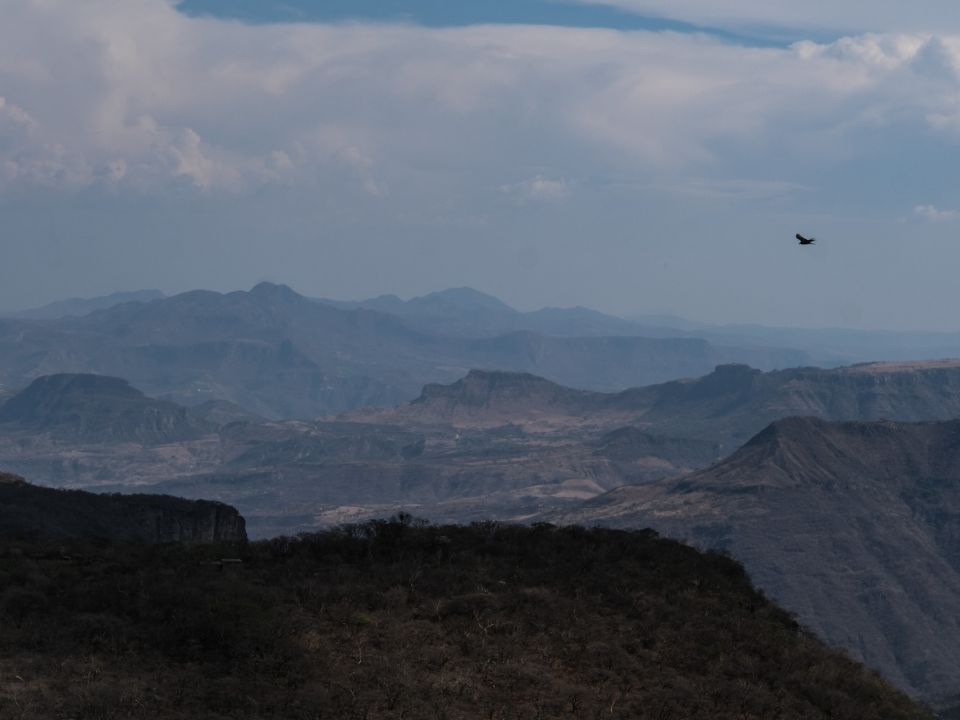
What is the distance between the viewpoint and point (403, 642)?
81.0 ft

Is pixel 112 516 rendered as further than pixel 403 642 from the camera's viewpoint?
Yes

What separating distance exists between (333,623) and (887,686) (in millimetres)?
12280

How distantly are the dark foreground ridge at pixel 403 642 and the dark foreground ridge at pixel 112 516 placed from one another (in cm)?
3042

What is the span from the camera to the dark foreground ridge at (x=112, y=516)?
61.3 m

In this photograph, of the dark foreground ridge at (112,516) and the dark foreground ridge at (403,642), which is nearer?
the dark foreground ridge at (403,642)

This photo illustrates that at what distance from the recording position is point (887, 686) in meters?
27.4

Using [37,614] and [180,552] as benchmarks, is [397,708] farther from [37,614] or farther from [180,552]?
[180,552]

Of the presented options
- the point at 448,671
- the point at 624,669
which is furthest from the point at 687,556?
the point at 448,671

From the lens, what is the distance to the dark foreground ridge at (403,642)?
21.9 meters

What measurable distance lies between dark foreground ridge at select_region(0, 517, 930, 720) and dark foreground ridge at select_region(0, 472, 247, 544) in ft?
99.8

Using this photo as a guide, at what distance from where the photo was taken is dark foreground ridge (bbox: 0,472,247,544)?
6128 cm

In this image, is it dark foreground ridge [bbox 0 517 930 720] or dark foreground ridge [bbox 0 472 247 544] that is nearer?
dark foreground ridge [bbox 0 517 930 720]

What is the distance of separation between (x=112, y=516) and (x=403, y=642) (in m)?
49.6

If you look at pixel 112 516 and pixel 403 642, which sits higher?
pixel 112 516
